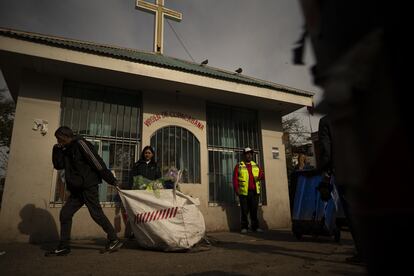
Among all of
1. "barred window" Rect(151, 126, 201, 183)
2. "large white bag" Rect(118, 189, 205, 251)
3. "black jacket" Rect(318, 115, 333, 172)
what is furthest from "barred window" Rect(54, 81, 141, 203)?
"black jacket" Rect(318, 115, 333, 172)

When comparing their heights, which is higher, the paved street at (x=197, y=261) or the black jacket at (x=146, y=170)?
the black jacket at (x=146, y=170)

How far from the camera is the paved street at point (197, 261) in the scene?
3.08 meters

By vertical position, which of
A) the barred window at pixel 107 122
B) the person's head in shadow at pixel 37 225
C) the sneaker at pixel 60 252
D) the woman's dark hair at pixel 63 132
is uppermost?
the barred window at pixel 107 122

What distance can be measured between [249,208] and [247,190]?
0.47 meters

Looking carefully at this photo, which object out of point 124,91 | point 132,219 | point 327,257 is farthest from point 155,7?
point 327,257

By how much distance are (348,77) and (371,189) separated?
0.95 feet

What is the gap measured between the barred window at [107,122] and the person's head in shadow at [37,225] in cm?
110

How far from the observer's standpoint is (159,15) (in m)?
9.07

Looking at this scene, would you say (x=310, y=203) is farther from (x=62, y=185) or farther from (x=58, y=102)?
(x=58, y=102)

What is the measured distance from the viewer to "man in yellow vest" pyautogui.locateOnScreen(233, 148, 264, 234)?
7.10m

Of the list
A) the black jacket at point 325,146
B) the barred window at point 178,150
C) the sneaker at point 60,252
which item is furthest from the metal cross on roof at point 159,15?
the black jacket at point 325,146

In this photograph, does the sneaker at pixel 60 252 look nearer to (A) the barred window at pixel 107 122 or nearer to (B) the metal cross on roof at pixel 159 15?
(A) the barred window at pixel 107 122

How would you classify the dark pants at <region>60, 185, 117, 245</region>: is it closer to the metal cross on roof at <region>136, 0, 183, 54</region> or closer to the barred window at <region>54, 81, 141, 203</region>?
the barred window at <region>54, 81, 141, 203</region>

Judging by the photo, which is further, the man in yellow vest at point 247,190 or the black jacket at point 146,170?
the man in yellow vest at point 247,190
